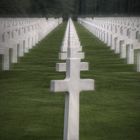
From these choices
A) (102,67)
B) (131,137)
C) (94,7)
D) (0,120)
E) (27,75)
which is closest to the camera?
(131,137)

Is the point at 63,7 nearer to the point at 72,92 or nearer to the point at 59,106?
the point at 59,106

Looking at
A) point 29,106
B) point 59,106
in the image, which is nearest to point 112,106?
point 59,106

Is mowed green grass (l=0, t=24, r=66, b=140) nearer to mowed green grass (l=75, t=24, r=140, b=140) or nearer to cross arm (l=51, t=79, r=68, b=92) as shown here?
mowed green grass (l=75, t=24, r=140, b=140)

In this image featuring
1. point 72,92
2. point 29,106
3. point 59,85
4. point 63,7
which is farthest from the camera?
point 63,7

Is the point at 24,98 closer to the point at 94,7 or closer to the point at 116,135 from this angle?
the point at 116,135

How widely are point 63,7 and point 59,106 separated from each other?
149 m

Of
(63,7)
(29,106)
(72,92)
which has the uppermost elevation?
(63,7)

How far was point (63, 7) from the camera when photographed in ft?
520

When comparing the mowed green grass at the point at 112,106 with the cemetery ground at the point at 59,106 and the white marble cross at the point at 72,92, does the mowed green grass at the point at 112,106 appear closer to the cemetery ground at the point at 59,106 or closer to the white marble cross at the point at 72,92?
the cemetery ground at the point at 59,106

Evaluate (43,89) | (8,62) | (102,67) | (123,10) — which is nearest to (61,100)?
(43,89)

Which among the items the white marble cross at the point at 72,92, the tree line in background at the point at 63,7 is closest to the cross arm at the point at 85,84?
the white marble cross at the point at 72,92

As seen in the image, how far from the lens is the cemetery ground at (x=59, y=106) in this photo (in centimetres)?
854

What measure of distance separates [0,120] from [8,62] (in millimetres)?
7348

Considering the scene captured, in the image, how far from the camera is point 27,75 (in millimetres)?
15375
